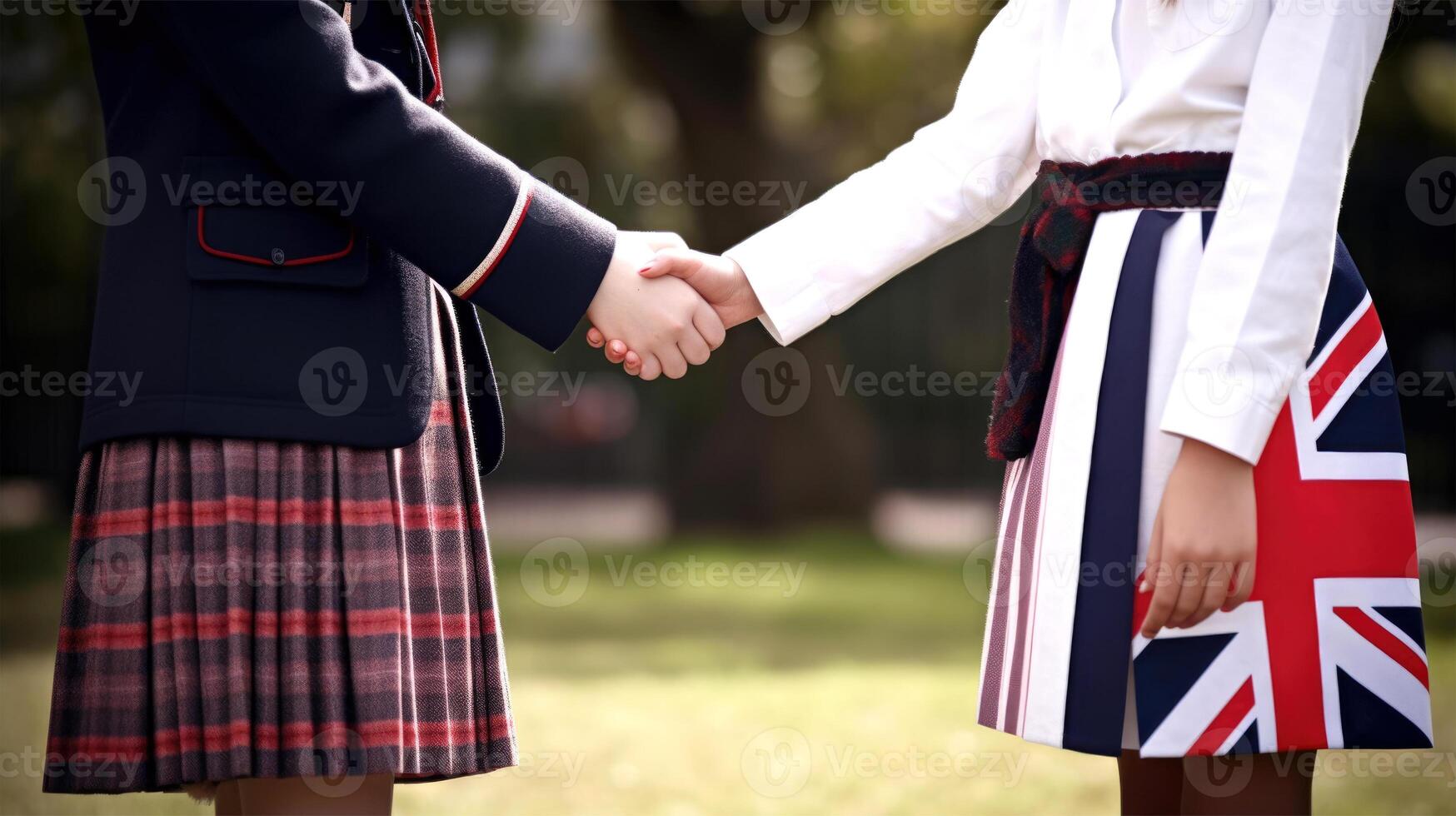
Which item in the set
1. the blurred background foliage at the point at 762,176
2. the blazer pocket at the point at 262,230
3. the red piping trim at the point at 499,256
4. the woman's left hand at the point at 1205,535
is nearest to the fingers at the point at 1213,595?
the woman's left hand at the point at 1205,535

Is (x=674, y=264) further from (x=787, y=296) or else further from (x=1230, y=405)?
(x=1230, y=405)

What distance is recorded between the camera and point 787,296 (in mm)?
2068

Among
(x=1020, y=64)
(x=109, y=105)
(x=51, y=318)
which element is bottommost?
(x=109, y=105)

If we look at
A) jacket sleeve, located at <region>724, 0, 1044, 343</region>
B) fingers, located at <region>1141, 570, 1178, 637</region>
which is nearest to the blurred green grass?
jacket sleeve, located at <region>724, 0, 1044, 343</region>

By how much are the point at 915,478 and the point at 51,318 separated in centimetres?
800

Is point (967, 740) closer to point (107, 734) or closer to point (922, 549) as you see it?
point (107, 734)

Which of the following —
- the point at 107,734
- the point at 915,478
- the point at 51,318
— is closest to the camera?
the point at 107,734

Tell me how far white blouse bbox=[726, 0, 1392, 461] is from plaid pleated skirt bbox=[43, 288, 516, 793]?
29.1 inches

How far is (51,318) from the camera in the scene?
11375 mm

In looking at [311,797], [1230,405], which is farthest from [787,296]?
[311,797]

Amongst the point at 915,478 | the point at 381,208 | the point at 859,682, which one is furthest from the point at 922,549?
the point at 381,208

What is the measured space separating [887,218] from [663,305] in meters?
0.39

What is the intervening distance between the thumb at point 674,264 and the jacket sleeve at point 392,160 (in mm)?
217

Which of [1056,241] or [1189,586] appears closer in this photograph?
[1189,586]
